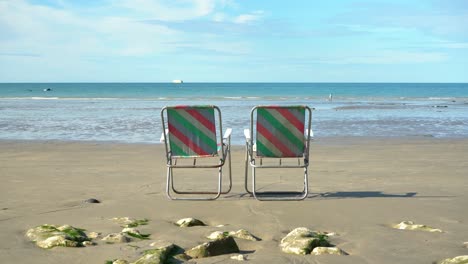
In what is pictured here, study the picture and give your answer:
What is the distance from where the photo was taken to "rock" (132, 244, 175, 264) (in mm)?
3342

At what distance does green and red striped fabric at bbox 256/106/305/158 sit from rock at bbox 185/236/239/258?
8.01 feet

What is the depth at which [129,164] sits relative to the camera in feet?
29.7

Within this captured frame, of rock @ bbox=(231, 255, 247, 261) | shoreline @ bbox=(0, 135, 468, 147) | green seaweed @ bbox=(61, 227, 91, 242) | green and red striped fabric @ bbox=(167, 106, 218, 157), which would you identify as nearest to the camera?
rock @ bbox=(231, 255, 247, 261)

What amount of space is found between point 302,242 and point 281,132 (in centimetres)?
239

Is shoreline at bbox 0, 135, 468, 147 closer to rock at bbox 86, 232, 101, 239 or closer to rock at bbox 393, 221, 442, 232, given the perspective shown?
rock at bbox 393, 221, 442, 232

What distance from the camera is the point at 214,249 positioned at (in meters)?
3.66

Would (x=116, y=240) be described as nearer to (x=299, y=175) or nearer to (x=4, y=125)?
(x=299, y=175)

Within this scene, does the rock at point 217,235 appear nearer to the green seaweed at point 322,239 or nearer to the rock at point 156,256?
the rock at point 156,256

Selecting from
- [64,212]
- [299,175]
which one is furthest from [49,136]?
[64,212]

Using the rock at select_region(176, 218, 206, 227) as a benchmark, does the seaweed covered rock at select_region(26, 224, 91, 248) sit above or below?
above

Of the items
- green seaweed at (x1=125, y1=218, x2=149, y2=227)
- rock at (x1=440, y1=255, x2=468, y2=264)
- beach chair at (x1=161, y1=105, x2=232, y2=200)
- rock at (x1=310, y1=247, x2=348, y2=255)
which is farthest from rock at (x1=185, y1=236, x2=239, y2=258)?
beach chair at (x1=161, y1=105, x2=232, y2=200)

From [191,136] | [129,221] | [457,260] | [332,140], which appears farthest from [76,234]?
[332,140]

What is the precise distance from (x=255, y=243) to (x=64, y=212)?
2.06 metres

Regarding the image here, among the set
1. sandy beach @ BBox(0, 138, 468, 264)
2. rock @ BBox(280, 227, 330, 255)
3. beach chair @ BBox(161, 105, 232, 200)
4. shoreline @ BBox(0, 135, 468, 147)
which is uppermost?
beach chair @ BBox(161, 105, 232, 200)
